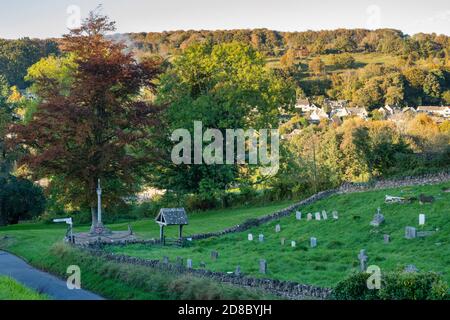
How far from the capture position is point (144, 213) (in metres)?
56.7

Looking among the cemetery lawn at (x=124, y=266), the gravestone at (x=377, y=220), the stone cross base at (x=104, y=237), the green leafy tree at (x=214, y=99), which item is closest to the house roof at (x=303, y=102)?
the green leafy tree at (x=214, y=99)

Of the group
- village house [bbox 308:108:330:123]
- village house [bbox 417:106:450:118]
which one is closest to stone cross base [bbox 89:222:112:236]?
village house [bbox 308:108:330:123]

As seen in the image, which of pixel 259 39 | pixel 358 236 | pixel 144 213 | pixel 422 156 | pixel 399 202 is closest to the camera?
pixel 358 236

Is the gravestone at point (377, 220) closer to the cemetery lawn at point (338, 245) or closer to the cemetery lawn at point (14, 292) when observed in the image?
the cemetery lawn at point (338, 245)

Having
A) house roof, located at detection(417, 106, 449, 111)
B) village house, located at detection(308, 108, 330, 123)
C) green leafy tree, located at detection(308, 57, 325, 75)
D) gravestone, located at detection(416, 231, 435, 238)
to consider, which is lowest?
gravestone, located at detection(416, 231, 435, 238)

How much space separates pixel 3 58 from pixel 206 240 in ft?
390

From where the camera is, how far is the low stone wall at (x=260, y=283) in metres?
19.9

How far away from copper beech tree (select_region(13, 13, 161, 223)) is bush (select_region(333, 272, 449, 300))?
2386cm

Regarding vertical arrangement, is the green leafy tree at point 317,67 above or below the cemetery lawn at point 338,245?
above

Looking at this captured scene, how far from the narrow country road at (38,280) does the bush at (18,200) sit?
17.0m

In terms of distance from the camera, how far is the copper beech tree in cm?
3966

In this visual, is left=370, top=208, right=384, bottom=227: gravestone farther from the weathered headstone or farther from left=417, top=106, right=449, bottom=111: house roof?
left=417, top=106, right=449, bottom=111: house roof
